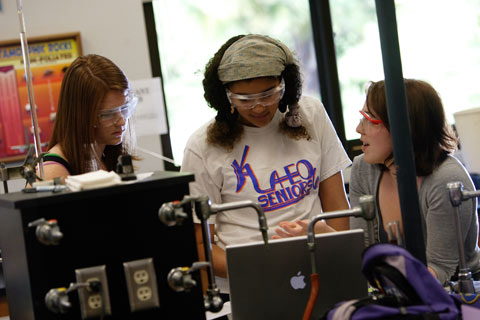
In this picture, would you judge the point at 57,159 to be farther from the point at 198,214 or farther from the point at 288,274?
the point at 288,274

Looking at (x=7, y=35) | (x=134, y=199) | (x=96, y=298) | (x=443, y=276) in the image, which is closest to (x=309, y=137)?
(x=443, y=276)

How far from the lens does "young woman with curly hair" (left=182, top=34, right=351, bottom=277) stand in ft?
6.25

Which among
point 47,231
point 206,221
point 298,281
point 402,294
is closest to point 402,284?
point 402,294

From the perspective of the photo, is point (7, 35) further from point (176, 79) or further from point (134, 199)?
point (134, 199)

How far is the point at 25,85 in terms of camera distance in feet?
13.3

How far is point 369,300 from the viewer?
49.4 inches

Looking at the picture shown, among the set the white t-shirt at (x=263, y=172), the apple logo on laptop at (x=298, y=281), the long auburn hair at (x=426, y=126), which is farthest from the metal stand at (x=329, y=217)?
the long auburn hair at (x=426, y=126)

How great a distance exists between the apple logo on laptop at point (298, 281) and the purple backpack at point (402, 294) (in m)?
0.23

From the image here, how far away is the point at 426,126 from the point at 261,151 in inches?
20.9

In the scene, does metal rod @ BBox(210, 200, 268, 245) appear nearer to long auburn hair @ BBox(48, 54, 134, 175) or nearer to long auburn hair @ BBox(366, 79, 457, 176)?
long auburn hair @ BBox(48, 54, 134, 175)

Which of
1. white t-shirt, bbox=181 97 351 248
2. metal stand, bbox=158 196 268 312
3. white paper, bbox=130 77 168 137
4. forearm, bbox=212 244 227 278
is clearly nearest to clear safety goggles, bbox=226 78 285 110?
white t-shirt, bbox=181 97 351 248

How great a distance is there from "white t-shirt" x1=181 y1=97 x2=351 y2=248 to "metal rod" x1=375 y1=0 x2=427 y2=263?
77cm

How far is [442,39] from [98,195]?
12.8 ft

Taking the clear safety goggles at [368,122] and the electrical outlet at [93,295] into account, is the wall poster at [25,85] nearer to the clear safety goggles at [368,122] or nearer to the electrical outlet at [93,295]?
the clear safety goggles at [368,122]
